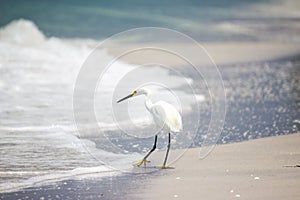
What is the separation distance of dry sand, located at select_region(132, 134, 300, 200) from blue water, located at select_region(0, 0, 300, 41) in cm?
437

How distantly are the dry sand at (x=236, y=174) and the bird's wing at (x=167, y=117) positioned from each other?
0.73 feet

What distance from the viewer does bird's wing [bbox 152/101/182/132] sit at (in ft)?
13.8

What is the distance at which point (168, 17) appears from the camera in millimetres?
9352

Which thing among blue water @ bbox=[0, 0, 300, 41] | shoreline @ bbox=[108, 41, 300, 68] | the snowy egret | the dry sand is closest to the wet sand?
the dry sand

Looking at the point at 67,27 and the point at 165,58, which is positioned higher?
the point at 67,27

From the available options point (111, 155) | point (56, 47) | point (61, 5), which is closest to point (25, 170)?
point (111, 155)

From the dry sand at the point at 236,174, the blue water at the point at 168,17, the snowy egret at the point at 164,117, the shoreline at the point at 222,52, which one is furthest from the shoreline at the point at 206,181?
the blue water at the point at 168,17

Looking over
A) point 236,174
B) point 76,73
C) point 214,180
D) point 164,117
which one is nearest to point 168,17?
point 76,73

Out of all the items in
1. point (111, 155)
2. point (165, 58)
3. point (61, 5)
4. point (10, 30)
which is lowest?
point (111, 155)

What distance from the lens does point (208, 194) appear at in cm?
354

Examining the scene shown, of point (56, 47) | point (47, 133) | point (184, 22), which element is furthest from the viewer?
point (184, 22)

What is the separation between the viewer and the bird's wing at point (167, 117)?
13.8 feet

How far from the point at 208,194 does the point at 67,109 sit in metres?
2.48

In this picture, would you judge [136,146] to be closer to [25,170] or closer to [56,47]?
[25,170]
